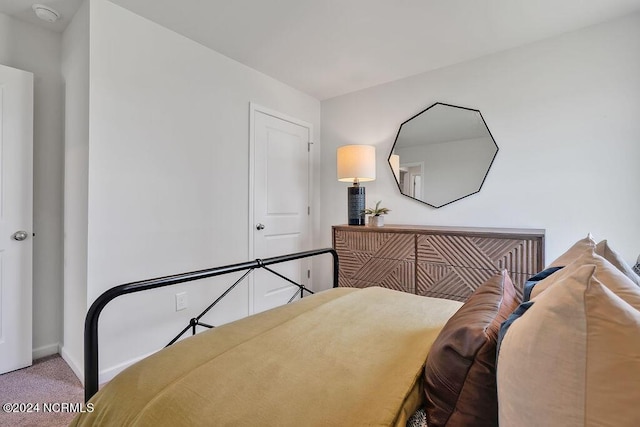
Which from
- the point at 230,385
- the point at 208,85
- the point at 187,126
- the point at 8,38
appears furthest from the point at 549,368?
the point at 8,38

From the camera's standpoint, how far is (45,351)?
2256 millimetres

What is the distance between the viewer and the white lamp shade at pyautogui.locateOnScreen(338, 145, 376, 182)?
2.90 metres

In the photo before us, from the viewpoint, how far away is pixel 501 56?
2.49 meters

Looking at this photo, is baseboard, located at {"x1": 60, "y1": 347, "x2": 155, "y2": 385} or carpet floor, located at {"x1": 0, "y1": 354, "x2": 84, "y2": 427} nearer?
carpet floor, located at {"x1": 0, "y1": 354, "x2": 84, "y2": 427}

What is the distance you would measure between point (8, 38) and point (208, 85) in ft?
4.35

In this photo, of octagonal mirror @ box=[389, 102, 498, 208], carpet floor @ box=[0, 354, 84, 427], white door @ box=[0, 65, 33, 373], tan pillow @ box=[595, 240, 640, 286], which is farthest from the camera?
octagonal mirror @ box=[389, 102, 498, 208]

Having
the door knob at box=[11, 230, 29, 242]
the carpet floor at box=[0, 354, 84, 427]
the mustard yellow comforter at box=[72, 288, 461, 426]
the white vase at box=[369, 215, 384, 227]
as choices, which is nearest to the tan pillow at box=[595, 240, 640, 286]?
the mustard yellow comforter at box=[72, 288, 461, 426]

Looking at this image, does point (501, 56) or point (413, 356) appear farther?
point (501, 56)

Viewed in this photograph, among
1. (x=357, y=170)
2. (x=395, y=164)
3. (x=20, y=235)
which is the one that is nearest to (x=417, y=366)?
(x=357, y=170)

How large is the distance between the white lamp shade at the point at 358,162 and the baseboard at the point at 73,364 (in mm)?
2497

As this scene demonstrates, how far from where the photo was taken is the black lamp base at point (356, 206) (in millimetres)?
2916

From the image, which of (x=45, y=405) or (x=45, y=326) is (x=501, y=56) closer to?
(x=45, y=405)

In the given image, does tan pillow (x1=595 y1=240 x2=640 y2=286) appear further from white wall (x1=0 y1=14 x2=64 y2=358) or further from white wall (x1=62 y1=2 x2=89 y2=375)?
white wall (x1=0 y1=14 x2=64 y2=358)

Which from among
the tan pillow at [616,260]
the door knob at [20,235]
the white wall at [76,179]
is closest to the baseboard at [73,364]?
the white wall at [76,179]
